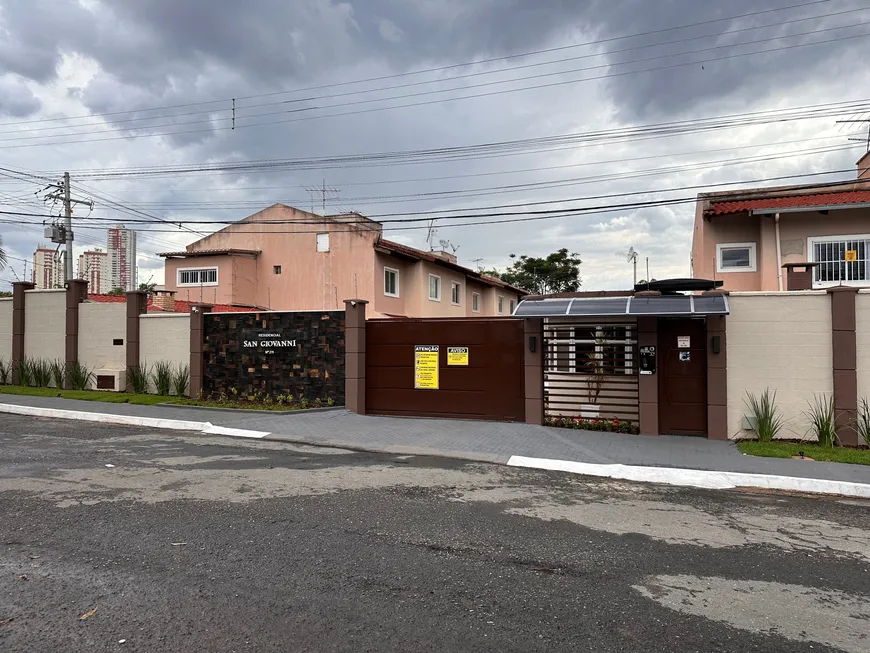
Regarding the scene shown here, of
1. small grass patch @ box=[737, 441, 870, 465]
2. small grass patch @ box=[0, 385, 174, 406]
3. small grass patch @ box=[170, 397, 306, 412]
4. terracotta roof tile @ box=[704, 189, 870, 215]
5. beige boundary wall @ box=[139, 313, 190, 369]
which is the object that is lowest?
small grass patch @ box=[737, 441, 870, 465]

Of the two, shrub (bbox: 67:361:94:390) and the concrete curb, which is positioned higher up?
shrub (bbox: 67:361:94:390)

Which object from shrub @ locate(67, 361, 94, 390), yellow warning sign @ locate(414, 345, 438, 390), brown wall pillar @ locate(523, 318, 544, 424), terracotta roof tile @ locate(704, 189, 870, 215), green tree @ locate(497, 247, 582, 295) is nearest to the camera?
brown wall pillar @ locate(523, 318, 544, 424)

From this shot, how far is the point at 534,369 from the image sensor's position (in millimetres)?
Answer: 12500

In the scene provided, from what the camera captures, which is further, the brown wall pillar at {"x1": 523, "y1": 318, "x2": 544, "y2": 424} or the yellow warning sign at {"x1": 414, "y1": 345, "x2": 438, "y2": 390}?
the yellow warning sign at {"x1": 414, "y1": 345, "x2": 438, "y2": 390}

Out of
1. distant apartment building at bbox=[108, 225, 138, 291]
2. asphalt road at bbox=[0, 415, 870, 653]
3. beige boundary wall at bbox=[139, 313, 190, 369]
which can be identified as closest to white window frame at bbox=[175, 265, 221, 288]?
beige boundary wall at bbox=[139, 313, 190, 369]

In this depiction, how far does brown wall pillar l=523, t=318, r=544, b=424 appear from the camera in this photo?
1245cm

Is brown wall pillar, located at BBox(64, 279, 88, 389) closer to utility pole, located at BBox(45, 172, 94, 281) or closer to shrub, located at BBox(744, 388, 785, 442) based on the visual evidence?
utility pole, located at BBox(45, 172, 94, 281)

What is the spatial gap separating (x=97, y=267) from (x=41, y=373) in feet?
185

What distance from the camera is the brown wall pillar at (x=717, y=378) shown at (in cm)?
1116

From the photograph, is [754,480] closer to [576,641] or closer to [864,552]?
[864,552]

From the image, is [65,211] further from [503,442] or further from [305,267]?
[503,442]

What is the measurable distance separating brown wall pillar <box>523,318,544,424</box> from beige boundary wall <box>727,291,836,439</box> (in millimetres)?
3580

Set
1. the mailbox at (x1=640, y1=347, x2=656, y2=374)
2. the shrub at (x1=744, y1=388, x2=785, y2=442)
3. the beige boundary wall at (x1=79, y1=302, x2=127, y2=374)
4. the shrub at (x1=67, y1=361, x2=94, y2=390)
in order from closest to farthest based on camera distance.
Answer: the shrub at (x1=744, y1=388, x2=785, y2=442) → the mailbox at (x1=640, y1=347, x2=656, y2=374) → the beige boundary wall at (x1=79, y1=302, x2=127, y2=374) → the shrub at (x1=67, y1=361, x2=94, y2=390)

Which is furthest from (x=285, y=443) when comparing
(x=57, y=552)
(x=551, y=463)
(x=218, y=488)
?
(x=57, y=552)
